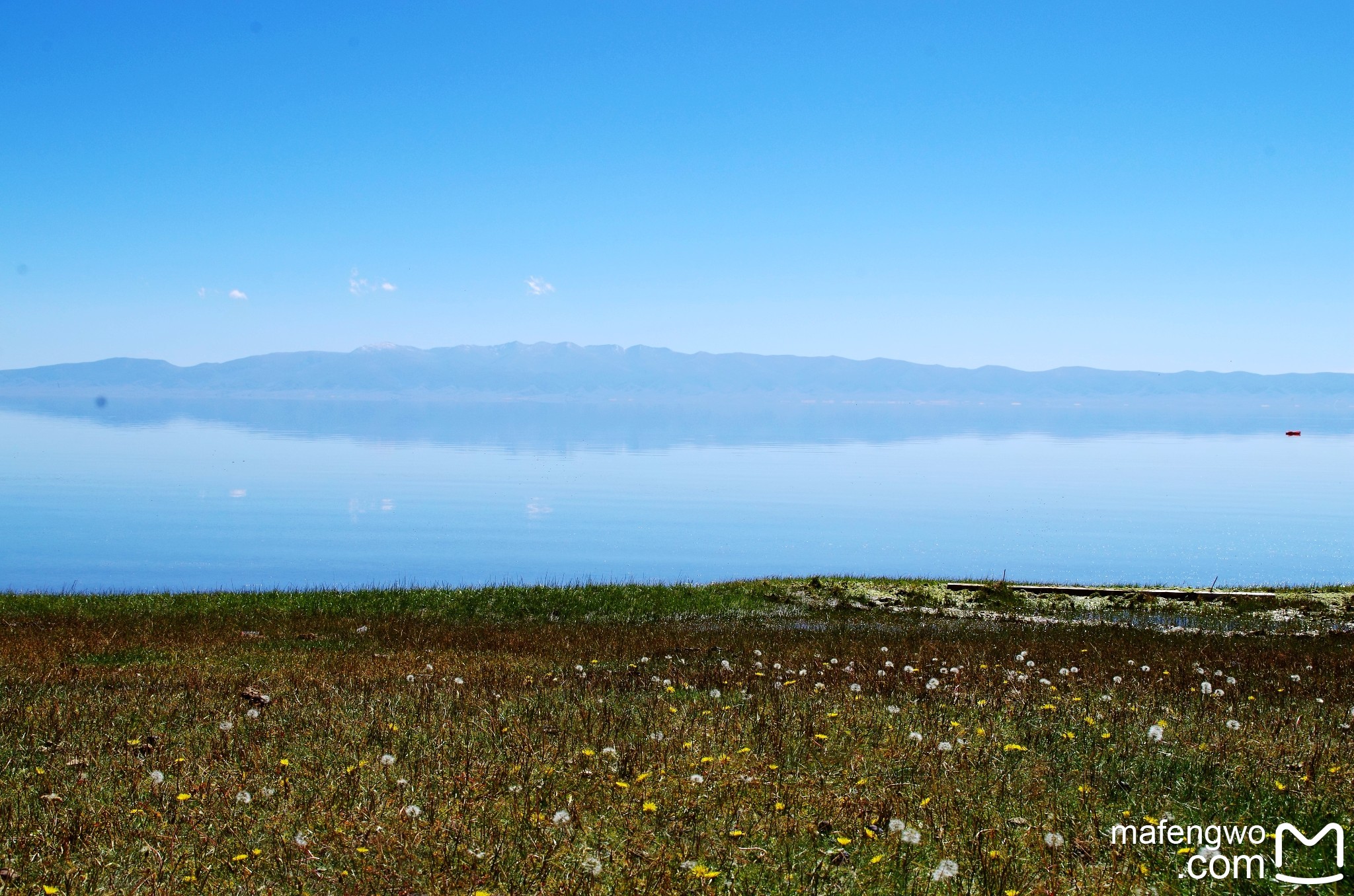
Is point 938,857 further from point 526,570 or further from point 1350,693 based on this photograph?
point 526,570

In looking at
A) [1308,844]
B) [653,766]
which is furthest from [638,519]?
[1308,844]

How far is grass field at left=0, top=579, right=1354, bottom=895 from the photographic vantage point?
25.2 ft

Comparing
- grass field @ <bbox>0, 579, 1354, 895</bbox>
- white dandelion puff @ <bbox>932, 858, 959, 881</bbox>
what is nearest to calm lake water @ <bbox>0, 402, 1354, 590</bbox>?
grass field @ <bbox>0, 579, 1354, 895</bbox>

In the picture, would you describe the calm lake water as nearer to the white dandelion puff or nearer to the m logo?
the white dandelion puff

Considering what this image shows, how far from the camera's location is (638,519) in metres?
74.1

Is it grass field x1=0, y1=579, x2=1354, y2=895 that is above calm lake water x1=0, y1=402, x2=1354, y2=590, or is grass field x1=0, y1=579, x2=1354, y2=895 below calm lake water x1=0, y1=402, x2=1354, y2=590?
above

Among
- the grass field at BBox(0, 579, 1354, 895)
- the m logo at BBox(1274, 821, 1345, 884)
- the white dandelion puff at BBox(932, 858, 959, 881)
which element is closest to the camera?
the white dandelion puff at BBox(932, 858, 959, 881)

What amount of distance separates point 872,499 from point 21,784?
3285 inches

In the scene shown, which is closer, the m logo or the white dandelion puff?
the white dandelion puff

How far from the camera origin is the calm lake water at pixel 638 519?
51.5 metres

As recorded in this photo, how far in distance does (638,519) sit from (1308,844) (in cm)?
6652

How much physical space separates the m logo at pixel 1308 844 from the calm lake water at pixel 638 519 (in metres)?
32.0

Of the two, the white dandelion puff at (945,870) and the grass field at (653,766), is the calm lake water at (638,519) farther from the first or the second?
the white dandelion puff at (945,870)

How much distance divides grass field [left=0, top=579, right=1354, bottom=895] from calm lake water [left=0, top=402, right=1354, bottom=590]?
23.4 m
